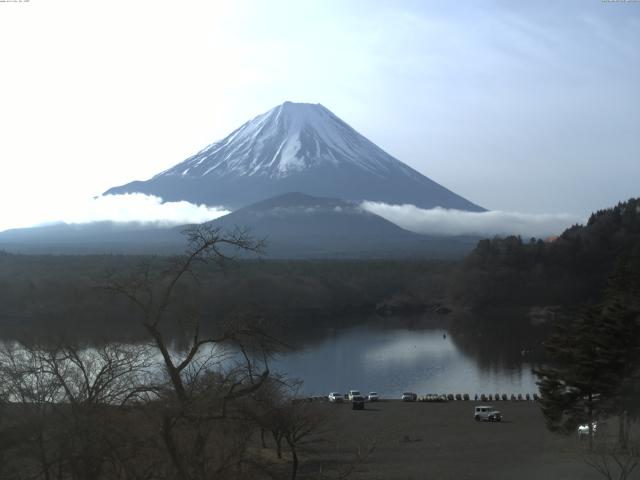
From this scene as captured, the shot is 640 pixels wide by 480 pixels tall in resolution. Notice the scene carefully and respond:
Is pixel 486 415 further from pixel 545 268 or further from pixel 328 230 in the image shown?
pixel 328 230

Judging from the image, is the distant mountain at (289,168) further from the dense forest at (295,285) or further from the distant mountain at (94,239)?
the dense forest at (295,285)

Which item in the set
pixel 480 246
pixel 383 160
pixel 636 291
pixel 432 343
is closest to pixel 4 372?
pixel 636 291

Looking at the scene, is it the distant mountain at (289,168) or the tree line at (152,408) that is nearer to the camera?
the tree line at (152,408)

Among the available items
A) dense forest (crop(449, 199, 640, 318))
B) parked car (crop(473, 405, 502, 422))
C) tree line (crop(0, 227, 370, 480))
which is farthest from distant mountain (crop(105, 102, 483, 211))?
tree line (crop(0, 227, 370, 480))

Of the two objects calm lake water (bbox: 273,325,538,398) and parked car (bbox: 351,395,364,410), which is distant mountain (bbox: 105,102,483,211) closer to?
calm lake water (bbox: 273,325,538,398)

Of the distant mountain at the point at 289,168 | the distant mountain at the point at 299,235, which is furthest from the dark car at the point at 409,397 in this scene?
the distant mountain at the point at 289,168

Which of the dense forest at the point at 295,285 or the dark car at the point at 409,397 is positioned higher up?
the dense forest at the point at 295,285
